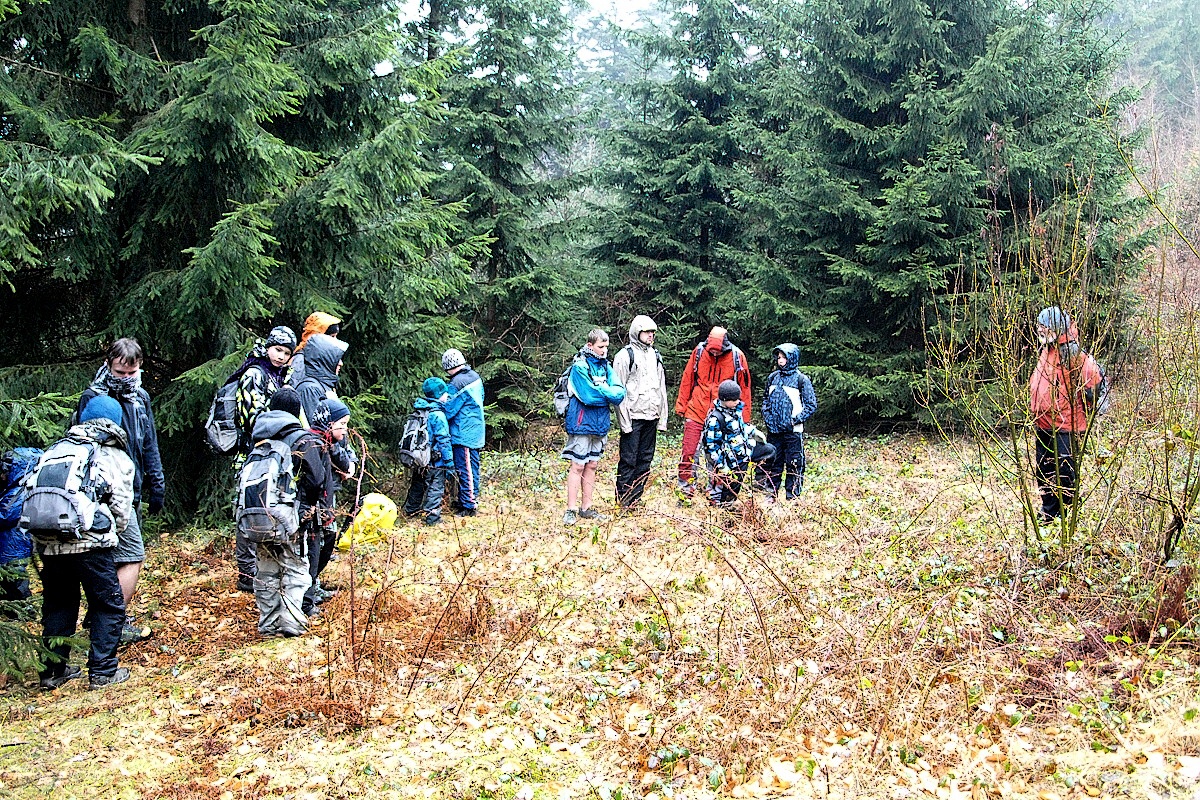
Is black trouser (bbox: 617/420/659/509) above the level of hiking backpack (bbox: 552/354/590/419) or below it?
below

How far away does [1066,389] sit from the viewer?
5902mm

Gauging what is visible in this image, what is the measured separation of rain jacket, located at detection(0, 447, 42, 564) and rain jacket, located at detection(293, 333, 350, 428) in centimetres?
180

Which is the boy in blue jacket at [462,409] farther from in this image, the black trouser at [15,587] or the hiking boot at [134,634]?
the black trouser at [15,587]

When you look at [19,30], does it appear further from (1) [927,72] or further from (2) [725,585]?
(1) [927,72]

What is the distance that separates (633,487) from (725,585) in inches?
93.3

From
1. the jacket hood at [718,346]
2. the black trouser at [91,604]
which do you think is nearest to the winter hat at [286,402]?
the black trouser at [91,604]

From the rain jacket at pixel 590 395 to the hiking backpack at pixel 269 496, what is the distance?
3.45m

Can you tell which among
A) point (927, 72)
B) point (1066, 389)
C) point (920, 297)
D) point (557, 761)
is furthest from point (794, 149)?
Answer: point (557, 761)

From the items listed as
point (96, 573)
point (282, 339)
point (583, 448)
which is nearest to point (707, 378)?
Result: point (583, 448)

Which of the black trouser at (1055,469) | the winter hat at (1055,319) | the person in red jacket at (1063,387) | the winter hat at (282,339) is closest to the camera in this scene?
the winter hat at (1055,319)

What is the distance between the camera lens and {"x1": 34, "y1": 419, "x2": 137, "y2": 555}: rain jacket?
488 cm

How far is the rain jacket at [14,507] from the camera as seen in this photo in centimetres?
571

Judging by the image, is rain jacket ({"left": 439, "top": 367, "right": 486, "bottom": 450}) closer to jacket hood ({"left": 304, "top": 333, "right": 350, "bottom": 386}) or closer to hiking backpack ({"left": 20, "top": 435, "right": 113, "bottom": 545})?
jacket hood ({"left": 304, "top": 333, "right": 350, "bottom": 386})

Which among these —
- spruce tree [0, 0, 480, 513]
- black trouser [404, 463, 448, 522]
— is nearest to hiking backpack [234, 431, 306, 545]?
spruce tree [0, 0, 480, 513]
